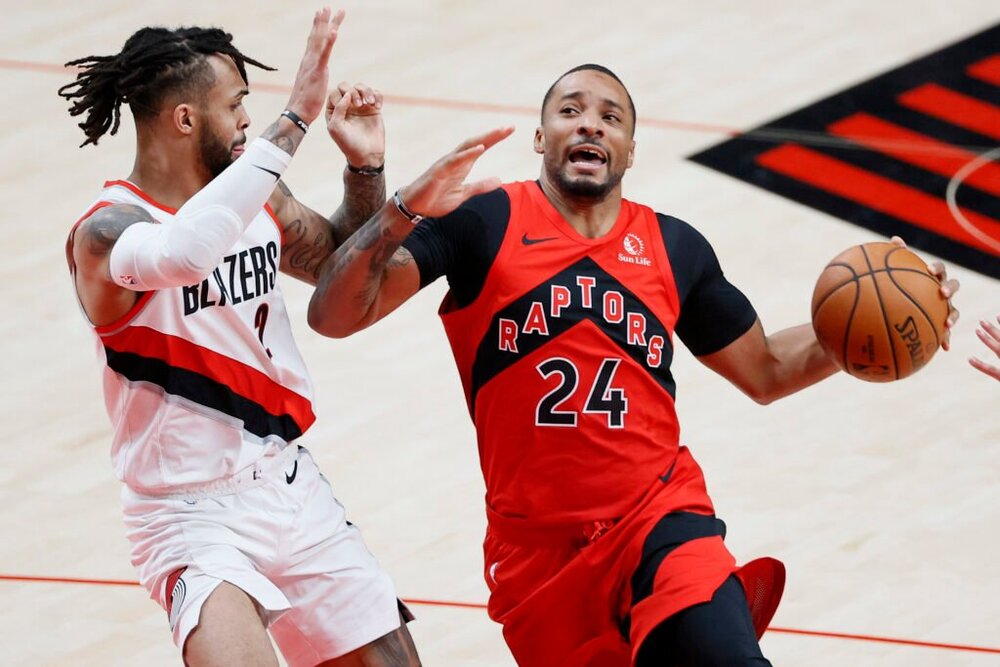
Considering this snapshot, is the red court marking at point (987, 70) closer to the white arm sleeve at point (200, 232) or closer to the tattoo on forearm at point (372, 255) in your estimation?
the tattoo on forearm at point (372, 255)

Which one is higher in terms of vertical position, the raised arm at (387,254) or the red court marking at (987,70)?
the red court marking at (987,70)

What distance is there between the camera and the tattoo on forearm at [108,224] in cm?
529

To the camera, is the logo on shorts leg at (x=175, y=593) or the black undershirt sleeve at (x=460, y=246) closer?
the logo on shorts leg at (x=175, y=593)

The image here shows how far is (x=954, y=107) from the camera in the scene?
39.8 feet

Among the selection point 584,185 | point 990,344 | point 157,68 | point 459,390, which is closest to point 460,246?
point 584,185

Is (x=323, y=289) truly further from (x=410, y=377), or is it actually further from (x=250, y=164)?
(x=410, y=377)

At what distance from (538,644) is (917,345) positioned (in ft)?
5.10

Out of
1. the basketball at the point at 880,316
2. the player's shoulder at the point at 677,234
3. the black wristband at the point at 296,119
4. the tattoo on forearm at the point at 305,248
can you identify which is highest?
the black wristband at the point at 296,119

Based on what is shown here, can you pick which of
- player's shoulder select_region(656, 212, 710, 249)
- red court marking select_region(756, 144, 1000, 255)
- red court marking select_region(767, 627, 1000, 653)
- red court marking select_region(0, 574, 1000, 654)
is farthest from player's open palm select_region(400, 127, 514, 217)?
red court marking select_region(756, 144, 1000, 255)

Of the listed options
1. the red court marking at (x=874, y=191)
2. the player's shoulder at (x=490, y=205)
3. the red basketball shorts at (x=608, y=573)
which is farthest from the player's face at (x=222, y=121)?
the red court marking at (x=874, y=191)

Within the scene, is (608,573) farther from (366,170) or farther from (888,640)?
(888,640)

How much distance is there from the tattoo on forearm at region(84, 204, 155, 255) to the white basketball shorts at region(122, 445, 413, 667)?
0.83 metres

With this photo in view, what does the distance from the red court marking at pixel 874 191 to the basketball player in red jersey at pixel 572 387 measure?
4963 millimetres

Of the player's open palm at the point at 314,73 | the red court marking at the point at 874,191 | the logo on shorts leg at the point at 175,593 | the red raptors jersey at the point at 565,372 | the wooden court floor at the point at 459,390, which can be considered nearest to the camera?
the logo on shorts leg at the point at 175,593
